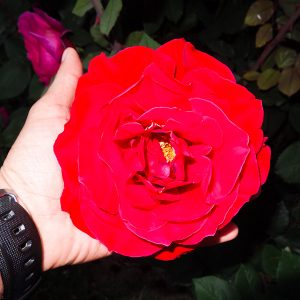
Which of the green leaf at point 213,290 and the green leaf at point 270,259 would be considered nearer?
the green leaf at point 213,290

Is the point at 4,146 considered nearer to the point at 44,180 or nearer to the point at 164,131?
the point at 44,180

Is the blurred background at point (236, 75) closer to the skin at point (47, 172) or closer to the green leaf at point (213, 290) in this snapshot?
the green leaf at point (213, 290)

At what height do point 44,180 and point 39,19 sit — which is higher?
point 39,19

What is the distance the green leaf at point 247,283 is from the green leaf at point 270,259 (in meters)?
0.08

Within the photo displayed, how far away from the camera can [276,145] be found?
1.47m

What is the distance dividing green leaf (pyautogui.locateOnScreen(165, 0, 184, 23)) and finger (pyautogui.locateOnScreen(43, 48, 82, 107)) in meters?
0.32

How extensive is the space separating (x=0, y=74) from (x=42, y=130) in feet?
1.44

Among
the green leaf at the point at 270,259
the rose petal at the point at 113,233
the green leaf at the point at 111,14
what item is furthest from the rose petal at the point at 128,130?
the green leaf at the point at 270,259

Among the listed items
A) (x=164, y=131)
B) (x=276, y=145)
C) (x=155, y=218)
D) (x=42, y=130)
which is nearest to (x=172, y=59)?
(x=164, y=131)

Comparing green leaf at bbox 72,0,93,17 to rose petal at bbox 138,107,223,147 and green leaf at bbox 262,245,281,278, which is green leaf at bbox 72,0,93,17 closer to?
rose petal at bbox 138,107,223,147

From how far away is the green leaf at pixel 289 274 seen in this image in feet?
3.12

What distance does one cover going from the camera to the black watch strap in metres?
0.77

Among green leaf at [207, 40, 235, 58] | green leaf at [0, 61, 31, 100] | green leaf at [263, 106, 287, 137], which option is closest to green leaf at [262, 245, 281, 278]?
green leaf at [263, 106, 287, 137]

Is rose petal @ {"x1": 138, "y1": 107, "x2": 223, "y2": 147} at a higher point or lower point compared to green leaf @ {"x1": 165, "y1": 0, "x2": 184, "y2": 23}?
higher
